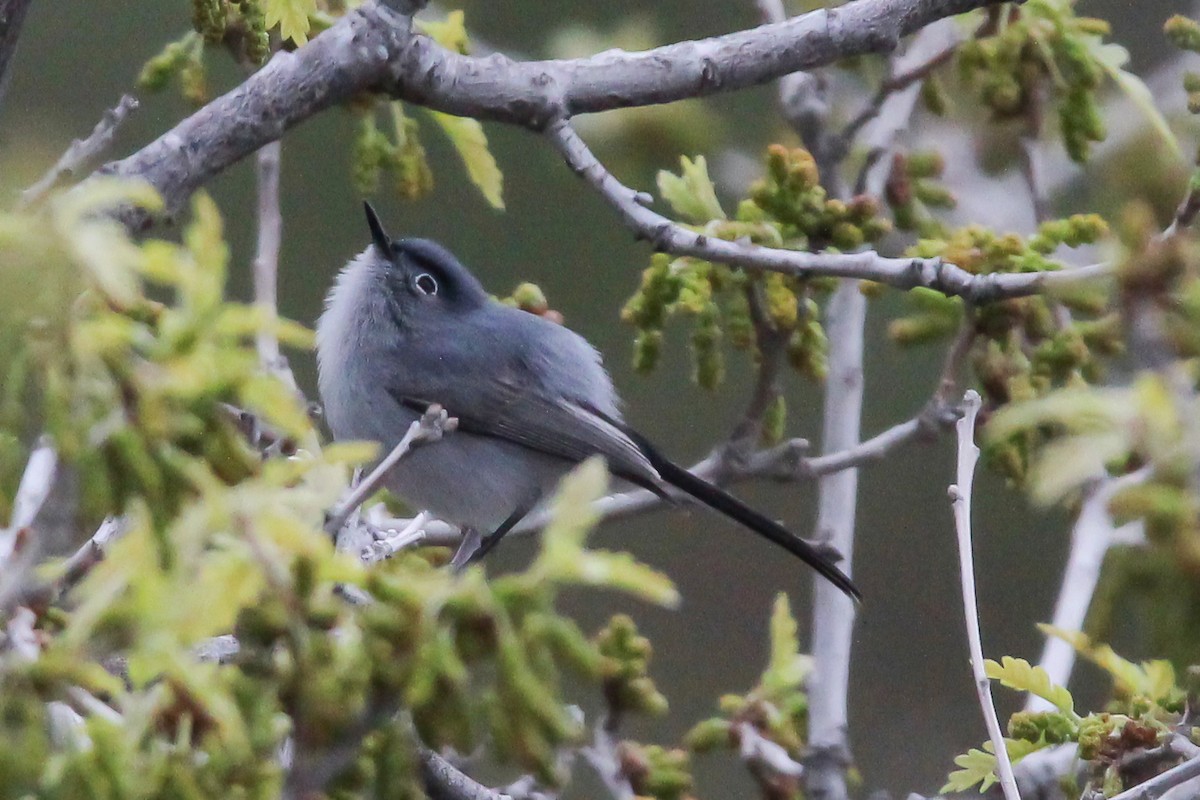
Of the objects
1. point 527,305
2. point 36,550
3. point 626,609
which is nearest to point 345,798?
point 36,550

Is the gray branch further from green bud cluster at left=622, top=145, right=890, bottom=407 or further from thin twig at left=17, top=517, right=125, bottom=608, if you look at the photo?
green bud cluster at left=622, top=145, right=890, bottom=407

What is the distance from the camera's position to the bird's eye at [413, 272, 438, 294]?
3512mm

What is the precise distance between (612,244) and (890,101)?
4.32 meters

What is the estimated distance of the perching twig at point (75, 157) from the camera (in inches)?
52.1

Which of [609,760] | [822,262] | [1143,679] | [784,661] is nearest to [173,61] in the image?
[822,262]

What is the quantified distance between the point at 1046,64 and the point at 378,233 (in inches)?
59.2

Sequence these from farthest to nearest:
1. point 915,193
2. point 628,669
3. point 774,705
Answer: point 915,193
point 774,705
point 628,669

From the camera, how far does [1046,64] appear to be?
3037mm

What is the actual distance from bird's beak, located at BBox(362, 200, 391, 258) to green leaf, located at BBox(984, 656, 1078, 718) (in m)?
1.80

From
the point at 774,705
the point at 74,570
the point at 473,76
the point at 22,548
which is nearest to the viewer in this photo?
the point at 22,548

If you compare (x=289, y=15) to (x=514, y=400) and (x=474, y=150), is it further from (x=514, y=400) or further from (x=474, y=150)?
(x=514, y=400)

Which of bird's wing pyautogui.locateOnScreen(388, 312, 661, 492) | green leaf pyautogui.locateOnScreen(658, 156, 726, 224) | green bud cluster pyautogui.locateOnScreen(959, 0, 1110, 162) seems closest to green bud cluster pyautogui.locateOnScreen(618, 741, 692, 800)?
bird's wing pyautogui.locateOnScreen(388, 312, 661, 492)

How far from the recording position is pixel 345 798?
4.47 ft

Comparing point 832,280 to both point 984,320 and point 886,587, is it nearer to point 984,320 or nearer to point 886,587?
point 984,320
